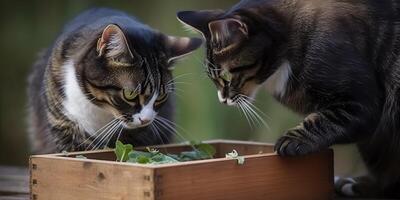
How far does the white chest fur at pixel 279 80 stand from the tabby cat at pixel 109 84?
39cm

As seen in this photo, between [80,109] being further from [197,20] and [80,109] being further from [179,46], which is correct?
[197,20]

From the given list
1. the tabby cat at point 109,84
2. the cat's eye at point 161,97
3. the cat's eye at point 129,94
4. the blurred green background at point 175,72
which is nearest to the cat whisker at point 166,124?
the tabby cat at point 109,84

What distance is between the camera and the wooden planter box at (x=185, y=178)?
1.98 metres

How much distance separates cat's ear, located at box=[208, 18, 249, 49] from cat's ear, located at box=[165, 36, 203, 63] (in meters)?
0.31

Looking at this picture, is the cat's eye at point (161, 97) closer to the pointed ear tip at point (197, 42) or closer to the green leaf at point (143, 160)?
the pointed ear tip at point (197, 42)

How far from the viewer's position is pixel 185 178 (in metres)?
2.01

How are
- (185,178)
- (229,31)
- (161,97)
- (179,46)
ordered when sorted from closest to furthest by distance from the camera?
(185,178) → (229,31) → (161,97) → (179,46)

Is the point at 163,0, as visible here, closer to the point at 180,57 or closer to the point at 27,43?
the point at 27,43

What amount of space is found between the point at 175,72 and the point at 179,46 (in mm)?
1170

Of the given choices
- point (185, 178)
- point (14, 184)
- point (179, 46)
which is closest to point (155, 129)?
point (179, 46)

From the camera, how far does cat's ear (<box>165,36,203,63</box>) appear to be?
272 cm

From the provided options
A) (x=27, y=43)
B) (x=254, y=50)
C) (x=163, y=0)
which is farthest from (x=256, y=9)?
(x=27, y=43)

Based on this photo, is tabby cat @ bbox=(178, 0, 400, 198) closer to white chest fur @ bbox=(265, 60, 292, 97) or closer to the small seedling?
white chest fur @ bbox=(265, 60, 292, 97)

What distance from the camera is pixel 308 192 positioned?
→ 237 centimetres
